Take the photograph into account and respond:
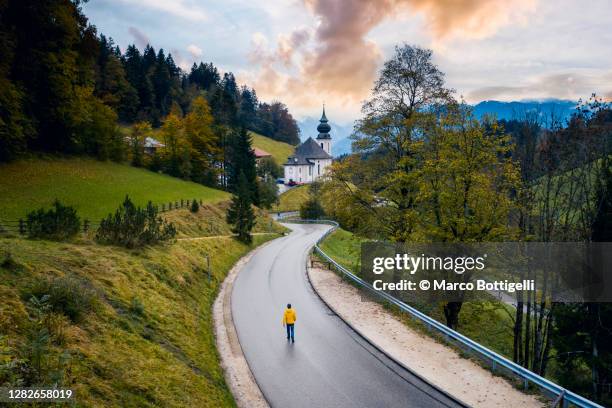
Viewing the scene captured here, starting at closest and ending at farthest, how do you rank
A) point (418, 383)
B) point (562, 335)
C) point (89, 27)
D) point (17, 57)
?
point (418, 383) < point (562, 335) < point (17, 57) < point (89, 27)

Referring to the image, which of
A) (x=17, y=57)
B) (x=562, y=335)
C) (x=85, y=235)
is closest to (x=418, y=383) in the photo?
Result: (x=562, y=335)

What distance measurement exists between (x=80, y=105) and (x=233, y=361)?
39.5m


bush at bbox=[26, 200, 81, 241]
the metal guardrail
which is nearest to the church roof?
the metal guardrail

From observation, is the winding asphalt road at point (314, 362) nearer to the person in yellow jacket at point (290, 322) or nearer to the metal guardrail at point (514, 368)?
the person in yellow jacket at point (290, 322)

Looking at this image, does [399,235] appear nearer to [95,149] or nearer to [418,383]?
[418,383]

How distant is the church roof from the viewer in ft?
356

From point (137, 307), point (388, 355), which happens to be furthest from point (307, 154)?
point (137, 307)

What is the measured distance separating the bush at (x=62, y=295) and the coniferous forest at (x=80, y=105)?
27216 millimetres

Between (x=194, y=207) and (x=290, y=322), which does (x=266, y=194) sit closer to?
(x=194, y=207)

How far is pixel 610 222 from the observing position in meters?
17.2

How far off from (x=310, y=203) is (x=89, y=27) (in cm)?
4210

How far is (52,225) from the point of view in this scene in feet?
58.2

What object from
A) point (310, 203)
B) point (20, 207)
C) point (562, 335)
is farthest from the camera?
point (310, 203)

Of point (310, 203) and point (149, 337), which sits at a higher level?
point (310, 203)
